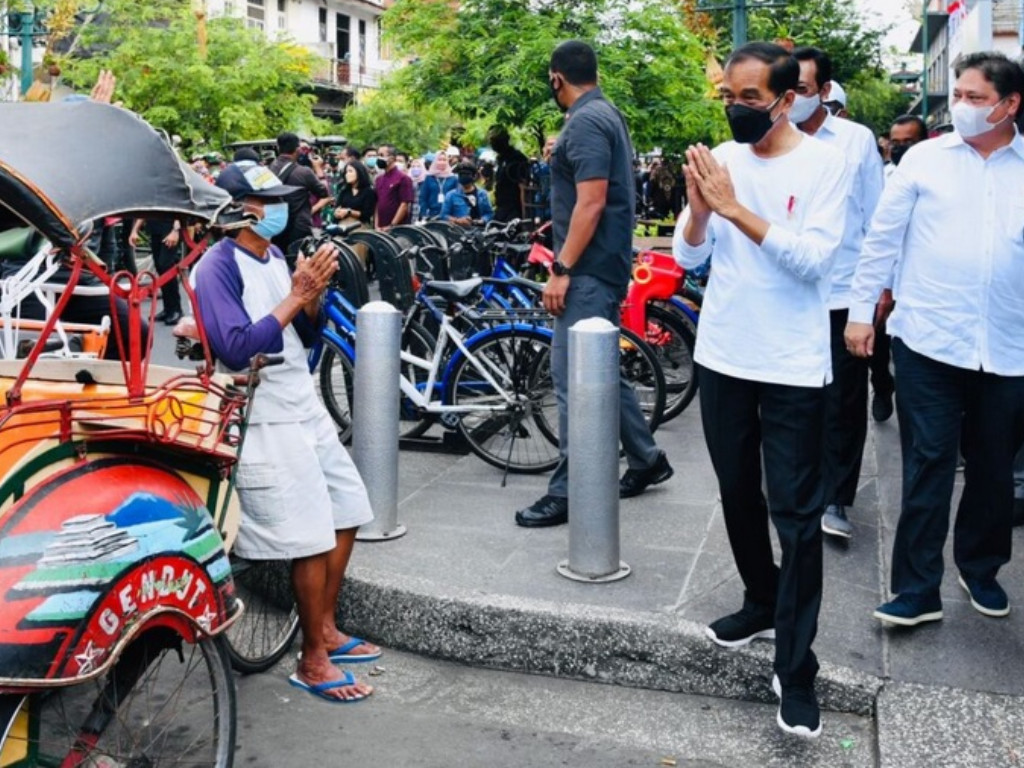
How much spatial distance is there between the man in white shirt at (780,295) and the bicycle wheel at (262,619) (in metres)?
1.68

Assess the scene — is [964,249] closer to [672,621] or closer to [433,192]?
[672,621]

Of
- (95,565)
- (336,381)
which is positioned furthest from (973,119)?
(336,381)

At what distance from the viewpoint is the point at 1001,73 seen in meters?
4.58

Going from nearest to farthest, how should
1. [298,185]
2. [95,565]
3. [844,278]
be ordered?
[95,565] < [844,278] < [298,185]

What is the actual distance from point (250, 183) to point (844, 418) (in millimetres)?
2895

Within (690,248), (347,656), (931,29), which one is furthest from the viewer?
(931,29)

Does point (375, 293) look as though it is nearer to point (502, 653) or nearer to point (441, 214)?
point (441, 214)

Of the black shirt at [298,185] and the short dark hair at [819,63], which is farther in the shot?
the black shirt at [298,185]

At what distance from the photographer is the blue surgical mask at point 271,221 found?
4434mm

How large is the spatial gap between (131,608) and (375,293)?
12.4 m

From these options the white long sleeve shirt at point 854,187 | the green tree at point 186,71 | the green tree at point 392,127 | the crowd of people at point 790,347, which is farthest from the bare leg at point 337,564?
the green tree at point 392,127

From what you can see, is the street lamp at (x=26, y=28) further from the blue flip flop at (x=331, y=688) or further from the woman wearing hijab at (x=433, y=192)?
the blue flip flop at (x=331, y=688)

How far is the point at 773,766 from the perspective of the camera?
406 centimetres

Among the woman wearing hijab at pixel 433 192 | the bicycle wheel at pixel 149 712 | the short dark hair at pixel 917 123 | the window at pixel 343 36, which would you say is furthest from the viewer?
the window at pixel 343 36
